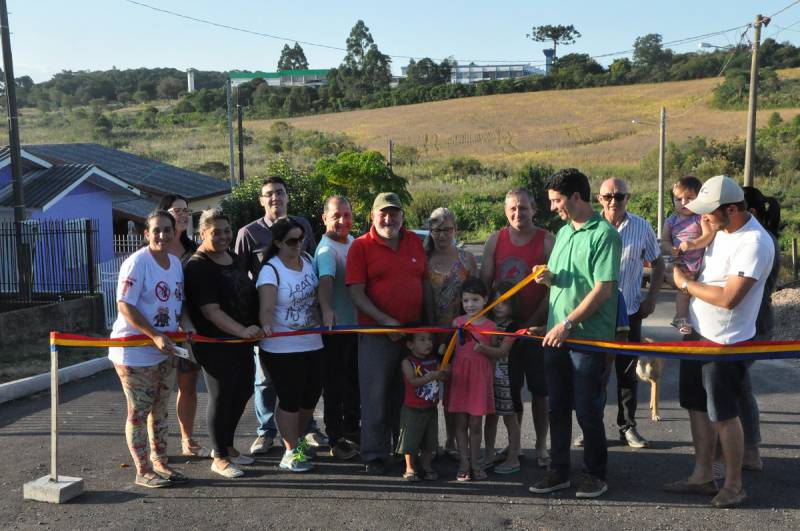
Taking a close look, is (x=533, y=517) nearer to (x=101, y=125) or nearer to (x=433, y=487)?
(x=433, y=487)

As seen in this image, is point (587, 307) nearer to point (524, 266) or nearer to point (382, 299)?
point (524, 266)

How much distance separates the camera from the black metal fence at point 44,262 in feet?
47.5

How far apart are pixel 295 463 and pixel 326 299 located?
120cm

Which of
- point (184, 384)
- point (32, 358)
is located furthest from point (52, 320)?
point (184, 384)

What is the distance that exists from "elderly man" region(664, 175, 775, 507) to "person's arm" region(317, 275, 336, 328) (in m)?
2.37

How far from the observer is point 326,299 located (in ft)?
19.6

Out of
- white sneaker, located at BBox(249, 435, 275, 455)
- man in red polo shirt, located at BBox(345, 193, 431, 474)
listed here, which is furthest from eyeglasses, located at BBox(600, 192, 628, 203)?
white sneaker, located at BBox(249, 435, 275, 455)

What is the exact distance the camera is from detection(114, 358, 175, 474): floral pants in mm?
5551

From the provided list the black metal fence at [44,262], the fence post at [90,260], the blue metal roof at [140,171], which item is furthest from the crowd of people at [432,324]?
the blue metal roof at [140,171]

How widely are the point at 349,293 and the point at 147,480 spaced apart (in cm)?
192

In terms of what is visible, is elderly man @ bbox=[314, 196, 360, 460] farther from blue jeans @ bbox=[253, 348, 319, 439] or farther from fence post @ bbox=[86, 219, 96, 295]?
fence post @ bbox=[86, 219, 96, 295]

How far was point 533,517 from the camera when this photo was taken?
5.12 meters

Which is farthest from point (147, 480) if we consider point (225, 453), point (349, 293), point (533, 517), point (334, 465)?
point (533, 517)

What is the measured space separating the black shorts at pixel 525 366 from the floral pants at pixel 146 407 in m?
2.41
